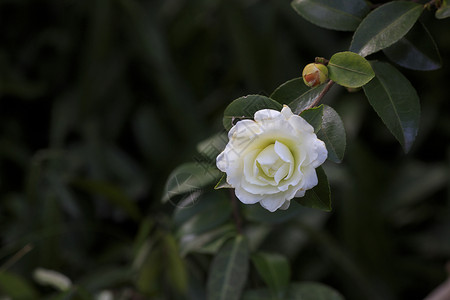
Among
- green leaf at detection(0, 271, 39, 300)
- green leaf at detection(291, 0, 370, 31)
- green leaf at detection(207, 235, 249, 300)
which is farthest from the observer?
green leaf at detection(0, 271, 39, 300)

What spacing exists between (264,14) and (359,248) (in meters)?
0.57

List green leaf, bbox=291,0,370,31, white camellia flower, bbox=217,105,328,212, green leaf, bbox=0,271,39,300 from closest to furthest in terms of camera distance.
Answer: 1. white camellia flower, bbox=217,105,328,212
2. green leaf, bbox=291,0,370,31
3. green leaf, bbox=0,271,39,300

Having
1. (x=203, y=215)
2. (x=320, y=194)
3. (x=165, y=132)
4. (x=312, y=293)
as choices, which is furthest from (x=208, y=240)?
(x=165, y=132)

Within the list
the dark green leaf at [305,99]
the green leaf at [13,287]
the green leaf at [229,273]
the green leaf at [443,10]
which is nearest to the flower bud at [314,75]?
the dark green leaf at [305,99]

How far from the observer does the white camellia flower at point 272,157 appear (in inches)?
13.7

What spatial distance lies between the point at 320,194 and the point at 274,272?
270 millimetres

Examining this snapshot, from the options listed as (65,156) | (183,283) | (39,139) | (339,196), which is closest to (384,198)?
(339,196)

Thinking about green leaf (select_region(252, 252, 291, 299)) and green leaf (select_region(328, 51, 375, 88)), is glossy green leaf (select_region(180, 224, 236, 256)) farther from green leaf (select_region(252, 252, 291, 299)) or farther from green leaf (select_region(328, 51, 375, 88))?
green leaf (select_region(328, 51, 375, 88))

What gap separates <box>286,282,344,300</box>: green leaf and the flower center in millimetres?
317

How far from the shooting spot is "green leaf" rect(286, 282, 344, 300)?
A: 2.06 feet

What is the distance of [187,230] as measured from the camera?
669mm

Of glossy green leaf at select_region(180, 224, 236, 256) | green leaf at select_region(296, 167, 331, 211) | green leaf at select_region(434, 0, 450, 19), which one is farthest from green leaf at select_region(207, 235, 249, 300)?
green leaf at select_region(434, 0, 450, 19)

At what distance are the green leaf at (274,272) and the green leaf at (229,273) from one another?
0.16 feet

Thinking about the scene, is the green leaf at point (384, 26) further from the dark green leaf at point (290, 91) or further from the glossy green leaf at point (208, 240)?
the glossy green leaf at point (208, 240)
